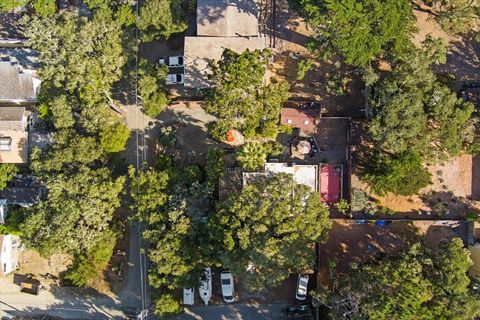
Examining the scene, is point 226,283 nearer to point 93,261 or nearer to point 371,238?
point 93,261

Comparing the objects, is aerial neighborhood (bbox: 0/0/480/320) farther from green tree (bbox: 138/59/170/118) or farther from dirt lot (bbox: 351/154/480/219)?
green tree (bbox: 138/59/170/118)

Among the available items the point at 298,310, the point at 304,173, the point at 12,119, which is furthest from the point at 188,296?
the point at 12,119

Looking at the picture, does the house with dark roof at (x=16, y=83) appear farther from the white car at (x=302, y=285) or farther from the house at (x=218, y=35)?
the white car at (x=302, y=285)

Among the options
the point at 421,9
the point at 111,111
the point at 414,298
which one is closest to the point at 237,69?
the point at 111,111

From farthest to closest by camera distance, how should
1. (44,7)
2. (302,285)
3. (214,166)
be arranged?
(44,7)
(302,285)
(214,166)

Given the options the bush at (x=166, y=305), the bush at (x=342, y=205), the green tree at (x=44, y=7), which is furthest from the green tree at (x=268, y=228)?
the green tree at (x=44, y=7)

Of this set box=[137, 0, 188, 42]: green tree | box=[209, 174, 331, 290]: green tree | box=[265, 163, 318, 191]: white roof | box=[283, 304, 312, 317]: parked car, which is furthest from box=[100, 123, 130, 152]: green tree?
box=[283, 304, 312, 317]: parked car
